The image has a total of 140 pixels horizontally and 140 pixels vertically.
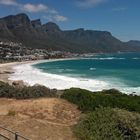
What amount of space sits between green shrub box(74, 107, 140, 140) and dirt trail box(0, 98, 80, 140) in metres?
0.56

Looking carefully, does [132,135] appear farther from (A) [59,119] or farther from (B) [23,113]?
(B) [23,113]

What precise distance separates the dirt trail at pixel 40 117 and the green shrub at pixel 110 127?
56 centimetres

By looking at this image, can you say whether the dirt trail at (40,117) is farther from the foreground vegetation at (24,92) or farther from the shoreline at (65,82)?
the shoreline at (65,82)

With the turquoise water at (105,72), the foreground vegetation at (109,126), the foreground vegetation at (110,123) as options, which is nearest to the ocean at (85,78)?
the turquoise water at (105,72)

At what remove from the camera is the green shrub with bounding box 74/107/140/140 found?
12.1 meters

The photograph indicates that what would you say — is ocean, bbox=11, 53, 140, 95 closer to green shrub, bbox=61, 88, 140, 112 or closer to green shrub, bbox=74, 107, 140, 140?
green shrub, bbox=61, 88, 140, 112

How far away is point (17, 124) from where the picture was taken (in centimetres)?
1358

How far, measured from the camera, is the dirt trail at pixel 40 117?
12680 millimetres

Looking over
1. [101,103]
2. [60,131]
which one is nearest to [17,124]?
[60,131]

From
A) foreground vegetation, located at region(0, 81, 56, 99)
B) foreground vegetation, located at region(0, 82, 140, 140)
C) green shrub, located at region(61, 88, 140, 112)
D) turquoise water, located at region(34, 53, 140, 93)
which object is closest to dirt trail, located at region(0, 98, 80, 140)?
green shrub, located at region(61, 88, 140, 112)

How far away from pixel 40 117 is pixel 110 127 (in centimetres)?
406

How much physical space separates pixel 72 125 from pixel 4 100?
585 cm

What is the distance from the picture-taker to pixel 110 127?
1248cm

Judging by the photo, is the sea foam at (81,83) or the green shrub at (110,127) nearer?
the green shrub at (110,127)
